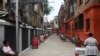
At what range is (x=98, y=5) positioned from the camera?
1062 inches

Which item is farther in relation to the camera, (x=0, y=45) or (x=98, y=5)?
(x=98, y=5)

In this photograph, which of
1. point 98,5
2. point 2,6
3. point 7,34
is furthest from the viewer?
point 98,5

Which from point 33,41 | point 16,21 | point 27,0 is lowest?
point 33,41

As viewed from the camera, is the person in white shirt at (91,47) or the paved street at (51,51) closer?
the person in white shirt at (91,47)

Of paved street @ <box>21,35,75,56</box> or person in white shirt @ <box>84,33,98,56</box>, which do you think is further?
paved street @ <box>21,35,75,56</box>

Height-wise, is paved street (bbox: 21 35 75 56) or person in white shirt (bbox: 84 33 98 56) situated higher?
person in white shirt (bbox: 84 33 98 56)

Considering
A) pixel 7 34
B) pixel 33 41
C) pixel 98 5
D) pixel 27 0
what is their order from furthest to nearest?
pixel 27 0 → pixel 33 41 → pixel 98 5 → pixel 7 34

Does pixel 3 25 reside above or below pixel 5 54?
above

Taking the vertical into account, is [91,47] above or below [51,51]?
above

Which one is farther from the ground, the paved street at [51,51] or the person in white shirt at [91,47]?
the person in white shirt at [91,47]

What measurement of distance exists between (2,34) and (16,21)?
10.4 ft

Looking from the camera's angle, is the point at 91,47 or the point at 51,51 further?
the point at 51,51

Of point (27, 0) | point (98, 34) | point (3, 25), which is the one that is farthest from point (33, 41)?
point (3, 25)

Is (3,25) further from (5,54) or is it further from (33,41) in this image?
(33,41)
